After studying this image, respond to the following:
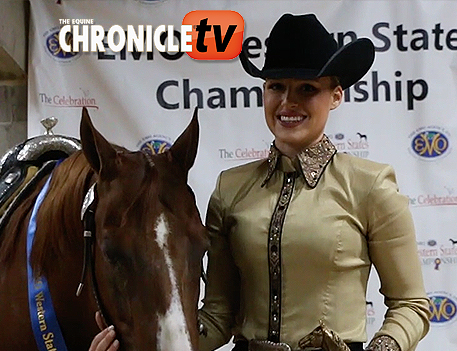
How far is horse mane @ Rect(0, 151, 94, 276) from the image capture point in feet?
2.87

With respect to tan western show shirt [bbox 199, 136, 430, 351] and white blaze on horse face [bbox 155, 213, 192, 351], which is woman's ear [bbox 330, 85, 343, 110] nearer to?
tan western show shirt [bbox 199, 136, 430, 351]

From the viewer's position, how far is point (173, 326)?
71cm

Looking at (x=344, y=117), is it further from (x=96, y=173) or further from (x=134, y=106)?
(x=96, y=173)

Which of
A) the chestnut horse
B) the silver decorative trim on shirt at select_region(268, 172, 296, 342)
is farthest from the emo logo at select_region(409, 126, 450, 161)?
the chestnut horse

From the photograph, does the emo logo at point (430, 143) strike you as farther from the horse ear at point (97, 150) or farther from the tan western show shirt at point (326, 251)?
the horse ear at point (97, 150)

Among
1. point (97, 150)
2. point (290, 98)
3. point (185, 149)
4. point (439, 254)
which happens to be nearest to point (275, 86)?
point (290, 98)

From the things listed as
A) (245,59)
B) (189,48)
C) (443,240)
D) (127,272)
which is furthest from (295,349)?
(189,48)

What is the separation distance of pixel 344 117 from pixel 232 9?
50 cm

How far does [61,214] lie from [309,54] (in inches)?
16.8

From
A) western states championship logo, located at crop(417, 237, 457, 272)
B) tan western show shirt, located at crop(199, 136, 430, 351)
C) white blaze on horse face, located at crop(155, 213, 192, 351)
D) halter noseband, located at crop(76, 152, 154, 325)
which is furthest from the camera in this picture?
western states championship logo, located at crop(417, 237, 457, 272)

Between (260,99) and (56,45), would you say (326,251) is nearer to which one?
(260,99)

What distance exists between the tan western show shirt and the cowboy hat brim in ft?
0.36
